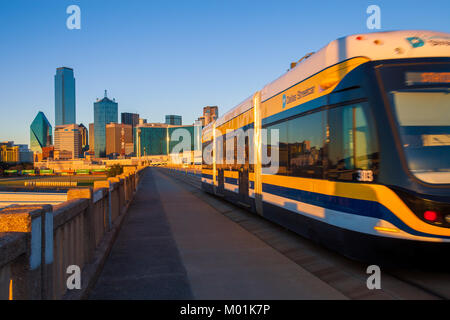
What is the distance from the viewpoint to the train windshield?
215 inches

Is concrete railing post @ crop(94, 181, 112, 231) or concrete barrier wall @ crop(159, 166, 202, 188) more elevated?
concrete railing post @ crop(94, 181, 112, 231)

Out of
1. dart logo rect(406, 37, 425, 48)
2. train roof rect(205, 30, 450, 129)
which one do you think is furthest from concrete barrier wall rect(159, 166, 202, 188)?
dart logo rect(406, 37, 425, 48)

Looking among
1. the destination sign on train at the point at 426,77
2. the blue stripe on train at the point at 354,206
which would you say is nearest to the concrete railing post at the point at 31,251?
the blue stripe on train at the point at 354,206

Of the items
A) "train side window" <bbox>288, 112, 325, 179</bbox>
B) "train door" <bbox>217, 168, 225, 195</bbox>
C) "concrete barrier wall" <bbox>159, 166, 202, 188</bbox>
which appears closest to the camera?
"train side window" <bbox>288, 112, 325, 179</bbox>

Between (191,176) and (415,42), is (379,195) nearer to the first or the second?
(415,42)

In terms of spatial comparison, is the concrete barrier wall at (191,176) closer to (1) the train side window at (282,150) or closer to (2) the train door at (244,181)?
(2) the train door at (244,181)

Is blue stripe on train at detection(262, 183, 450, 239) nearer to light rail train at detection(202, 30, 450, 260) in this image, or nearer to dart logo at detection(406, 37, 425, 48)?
light rail train at detection(202, 30, 450, 260)

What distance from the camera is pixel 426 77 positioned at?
5648 mm

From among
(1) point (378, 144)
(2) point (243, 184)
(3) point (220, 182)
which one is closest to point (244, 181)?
(2) point (243, 184)

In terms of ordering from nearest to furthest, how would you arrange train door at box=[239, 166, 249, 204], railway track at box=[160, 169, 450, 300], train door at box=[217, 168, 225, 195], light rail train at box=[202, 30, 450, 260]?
railway track at box=[160, 169, 450, 300]
light rail train at box=[202, 30, 450, 260]
train door at box=[239, 166, 249, 204]
train door at box=[217, 168, 225, 195]

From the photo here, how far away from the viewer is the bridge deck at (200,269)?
5.18 meters

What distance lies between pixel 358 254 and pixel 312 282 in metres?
0.79

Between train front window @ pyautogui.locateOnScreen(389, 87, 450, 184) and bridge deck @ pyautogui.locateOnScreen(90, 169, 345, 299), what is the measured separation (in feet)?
6.79
